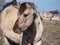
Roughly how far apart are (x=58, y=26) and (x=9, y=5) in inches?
160

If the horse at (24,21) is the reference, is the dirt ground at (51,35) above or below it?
below

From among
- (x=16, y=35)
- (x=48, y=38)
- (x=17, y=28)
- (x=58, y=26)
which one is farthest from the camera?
(x=58, y=26)

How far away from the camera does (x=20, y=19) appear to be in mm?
4086

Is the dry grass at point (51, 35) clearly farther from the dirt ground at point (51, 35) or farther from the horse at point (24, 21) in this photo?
the horse at point (24, 21)

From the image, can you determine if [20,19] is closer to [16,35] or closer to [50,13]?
[16,35]

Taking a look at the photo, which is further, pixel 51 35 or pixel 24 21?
pixel 51 35

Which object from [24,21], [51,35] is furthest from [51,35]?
[24,21]

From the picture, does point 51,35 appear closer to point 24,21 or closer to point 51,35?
point 51,35

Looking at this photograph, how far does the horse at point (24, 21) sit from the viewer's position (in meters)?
4.00

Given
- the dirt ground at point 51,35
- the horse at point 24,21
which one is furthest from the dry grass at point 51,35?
the horse at point 24,21

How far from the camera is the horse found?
4.00 metres

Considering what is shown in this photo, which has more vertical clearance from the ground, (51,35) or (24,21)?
(24,21)

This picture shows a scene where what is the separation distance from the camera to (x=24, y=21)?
3.99m

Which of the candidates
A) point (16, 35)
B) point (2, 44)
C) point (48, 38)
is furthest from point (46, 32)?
point (16, 35)
